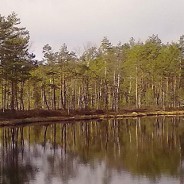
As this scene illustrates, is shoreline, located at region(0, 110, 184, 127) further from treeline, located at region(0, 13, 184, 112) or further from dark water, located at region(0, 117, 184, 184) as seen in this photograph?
dark water, located at region(0, 117, 184, 184)

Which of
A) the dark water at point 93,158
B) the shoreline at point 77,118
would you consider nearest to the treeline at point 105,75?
the shoreline at point 77,118

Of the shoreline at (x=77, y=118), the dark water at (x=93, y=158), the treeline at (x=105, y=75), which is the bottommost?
the dark water at (x=93, y=158)

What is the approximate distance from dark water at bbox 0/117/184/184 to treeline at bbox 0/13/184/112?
83.0ft

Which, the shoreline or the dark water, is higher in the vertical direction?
the shoreline

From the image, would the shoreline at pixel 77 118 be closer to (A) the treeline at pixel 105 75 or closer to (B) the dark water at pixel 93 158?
(A) the treeline at pixel 105 75

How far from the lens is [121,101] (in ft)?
286

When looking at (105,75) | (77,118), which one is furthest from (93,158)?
(105,75)

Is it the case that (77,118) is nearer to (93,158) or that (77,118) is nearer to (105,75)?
(105,75)

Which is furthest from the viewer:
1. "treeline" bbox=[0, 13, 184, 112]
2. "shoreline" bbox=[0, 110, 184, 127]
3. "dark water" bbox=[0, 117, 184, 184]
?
"treeline" bbox=[0, 13, 184, 112]

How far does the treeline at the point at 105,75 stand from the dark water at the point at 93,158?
25294 mm

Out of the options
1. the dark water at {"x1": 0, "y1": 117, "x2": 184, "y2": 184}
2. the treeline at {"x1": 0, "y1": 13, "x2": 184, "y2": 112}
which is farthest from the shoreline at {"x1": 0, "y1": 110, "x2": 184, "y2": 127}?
the dark water at {"x1": 0, "y1": 117, "x2": 184, "y2": 184}

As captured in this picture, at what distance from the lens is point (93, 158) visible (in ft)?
75.6

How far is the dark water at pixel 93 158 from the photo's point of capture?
1762cm

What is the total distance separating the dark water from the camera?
17.6m
